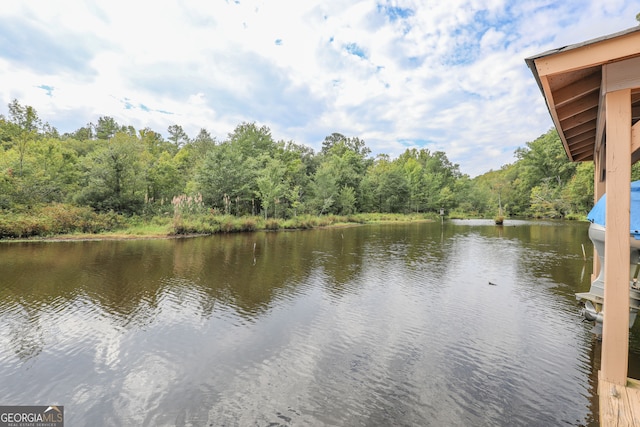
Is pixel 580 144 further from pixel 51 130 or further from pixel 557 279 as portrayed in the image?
pixel 51 130

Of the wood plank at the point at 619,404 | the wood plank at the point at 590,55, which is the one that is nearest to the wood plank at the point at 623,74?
the wood plank at the point at 590,55

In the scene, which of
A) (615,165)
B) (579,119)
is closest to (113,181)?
(579,119)

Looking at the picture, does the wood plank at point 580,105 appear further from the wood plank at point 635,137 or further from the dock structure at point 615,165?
the wood plank at point 635,137

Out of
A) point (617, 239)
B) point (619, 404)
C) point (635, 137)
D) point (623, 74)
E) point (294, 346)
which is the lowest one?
point (294, 346)

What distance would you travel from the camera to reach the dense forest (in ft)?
67.9

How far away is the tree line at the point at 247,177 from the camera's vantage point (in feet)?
69.3

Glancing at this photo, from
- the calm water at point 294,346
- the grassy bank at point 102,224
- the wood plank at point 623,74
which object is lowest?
the calm water at point 294,346

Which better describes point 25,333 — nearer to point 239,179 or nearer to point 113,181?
point 113,181

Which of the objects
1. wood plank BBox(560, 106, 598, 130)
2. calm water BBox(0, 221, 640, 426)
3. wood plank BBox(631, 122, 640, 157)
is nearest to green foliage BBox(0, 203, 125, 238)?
calm water BBox(0, 221, 640, 426)

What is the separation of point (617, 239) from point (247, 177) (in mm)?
26573

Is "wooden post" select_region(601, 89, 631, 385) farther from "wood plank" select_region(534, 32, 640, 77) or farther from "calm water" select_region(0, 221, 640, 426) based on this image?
"calm water" select_region(0, 221, 640, 426)

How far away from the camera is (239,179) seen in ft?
88.6

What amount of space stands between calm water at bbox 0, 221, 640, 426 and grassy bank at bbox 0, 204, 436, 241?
6.85 meters

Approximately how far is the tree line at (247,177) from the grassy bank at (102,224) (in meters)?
1.32
